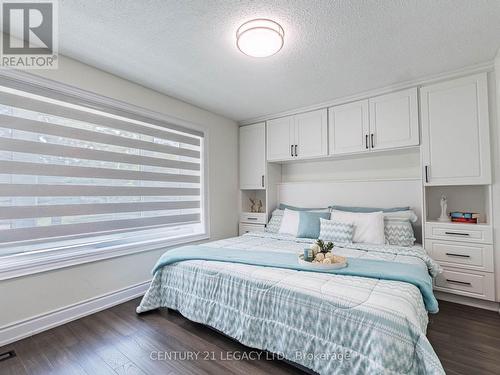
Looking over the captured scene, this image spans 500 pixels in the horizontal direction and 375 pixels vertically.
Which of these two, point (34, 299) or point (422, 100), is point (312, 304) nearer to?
point (34, 299)

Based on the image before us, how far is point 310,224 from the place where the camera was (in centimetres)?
312

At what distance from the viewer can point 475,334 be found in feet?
6.65

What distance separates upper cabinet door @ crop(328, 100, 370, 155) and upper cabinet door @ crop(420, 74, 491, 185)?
62 cm

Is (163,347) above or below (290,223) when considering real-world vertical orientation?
below

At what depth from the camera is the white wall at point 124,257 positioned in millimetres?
2070

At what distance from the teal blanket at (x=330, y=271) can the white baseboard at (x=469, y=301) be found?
3.52 ft

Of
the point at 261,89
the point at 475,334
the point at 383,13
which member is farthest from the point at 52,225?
the point at 475,334

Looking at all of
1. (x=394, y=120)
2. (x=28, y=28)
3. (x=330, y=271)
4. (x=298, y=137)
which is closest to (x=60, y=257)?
(x=28, y=28)

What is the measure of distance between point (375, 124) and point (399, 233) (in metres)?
1.36

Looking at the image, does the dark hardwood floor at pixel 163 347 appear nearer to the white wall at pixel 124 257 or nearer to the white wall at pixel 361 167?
the white wall at pixel 124 257

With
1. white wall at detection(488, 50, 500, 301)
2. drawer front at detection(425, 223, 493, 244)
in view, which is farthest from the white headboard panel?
white wall at detection(488, 50, 500, 301)

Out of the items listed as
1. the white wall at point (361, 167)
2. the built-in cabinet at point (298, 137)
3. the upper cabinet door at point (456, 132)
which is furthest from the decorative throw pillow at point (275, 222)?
the upper cabinet door at point (456, 132)

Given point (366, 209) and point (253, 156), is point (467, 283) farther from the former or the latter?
point (253, 156)

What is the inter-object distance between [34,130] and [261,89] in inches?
92.8
